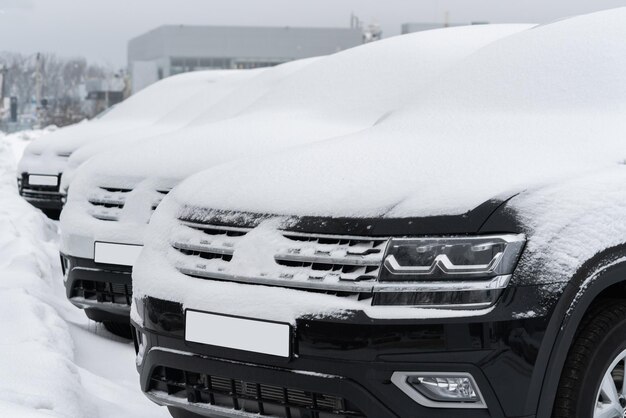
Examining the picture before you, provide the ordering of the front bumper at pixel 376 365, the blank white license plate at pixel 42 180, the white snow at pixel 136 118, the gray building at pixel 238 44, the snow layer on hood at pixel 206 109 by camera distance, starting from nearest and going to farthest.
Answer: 1. the front bumper at pixel 376 365
2. the snow layer on hood at pixel 206 109
3. the white snow at pixel 136 118
4. the blank white license plate at pixel 42 180
5. the gray building at pixel 238 44

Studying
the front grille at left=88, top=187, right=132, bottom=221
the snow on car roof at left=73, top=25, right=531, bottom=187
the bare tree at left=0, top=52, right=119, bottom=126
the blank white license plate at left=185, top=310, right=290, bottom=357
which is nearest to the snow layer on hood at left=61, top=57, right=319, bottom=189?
the snow on car roof at left=73, top=25, right=531, bottom=187

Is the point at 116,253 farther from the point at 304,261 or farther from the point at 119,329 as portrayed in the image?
the point at 304,261

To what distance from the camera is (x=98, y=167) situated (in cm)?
554

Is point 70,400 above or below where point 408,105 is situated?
below

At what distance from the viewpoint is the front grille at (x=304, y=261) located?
2795 mm

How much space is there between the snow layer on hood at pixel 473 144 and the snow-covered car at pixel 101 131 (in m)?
5.06

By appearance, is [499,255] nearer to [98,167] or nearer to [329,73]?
[98,167]

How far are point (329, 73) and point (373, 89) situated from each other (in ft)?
1.88

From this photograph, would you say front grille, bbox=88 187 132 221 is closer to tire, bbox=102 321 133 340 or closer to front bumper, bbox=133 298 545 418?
tire, bbox=102 321 133 340

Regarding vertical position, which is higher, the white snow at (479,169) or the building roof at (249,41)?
the building roof at (249,41)

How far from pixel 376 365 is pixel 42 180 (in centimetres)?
822

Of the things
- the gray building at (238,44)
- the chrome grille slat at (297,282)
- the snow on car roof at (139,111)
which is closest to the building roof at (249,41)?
the gray building at (238,44)

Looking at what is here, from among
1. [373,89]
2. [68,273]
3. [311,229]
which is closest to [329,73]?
[373,89]

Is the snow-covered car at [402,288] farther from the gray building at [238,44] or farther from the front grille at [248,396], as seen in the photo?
the gray building at [238,44]
